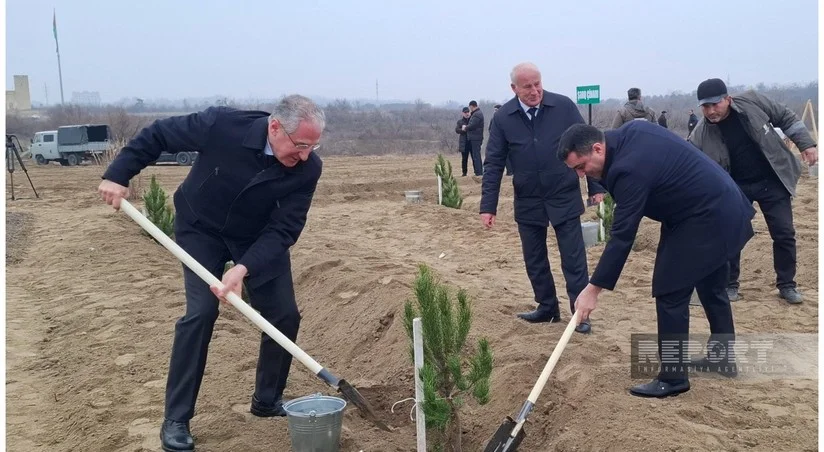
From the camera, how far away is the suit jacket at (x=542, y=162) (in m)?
5.50

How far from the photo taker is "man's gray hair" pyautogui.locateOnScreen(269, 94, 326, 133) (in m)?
3.71

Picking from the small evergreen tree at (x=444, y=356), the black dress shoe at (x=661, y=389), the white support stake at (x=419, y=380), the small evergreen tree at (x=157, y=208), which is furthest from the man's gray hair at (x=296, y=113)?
the small evergreen tree at (x=157, y=208)

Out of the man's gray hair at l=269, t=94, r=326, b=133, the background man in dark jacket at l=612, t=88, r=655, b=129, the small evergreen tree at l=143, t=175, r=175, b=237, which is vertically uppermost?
the background man in dark jacket at l=612, t=88, r=655, b=129

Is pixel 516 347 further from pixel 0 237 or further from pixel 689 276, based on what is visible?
pixel 0 237

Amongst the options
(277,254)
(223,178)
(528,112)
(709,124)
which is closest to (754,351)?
(709,124)

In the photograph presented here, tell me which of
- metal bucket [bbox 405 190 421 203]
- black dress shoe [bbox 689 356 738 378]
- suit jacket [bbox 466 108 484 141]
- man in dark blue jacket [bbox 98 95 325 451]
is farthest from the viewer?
suit jacket [bbox 466 108 484 141]

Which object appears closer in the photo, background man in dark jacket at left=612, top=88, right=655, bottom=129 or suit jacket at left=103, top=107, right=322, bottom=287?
suit jacket at left=103, top=107, right=322, bottom=287

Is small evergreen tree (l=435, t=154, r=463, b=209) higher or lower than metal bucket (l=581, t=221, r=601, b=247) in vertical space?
higher

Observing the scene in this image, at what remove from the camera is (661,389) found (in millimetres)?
4336

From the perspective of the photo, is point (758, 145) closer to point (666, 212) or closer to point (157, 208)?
point (666, 212)

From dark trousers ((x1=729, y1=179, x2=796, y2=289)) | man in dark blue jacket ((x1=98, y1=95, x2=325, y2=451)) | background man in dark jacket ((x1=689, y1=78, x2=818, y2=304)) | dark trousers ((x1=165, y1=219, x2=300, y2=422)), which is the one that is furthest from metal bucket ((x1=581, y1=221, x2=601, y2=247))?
man in dark blue jacket ((x1=98, y1=95, x2=325, y2=451))

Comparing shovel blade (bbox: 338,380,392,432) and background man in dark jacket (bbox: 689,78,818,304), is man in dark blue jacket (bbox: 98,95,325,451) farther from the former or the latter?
background man in dark jacket (bbox: 689,78,818,304)

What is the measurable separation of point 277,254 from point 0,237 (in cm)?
178

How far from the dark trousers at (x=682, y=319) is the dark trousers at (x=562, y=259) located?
3.47ft
